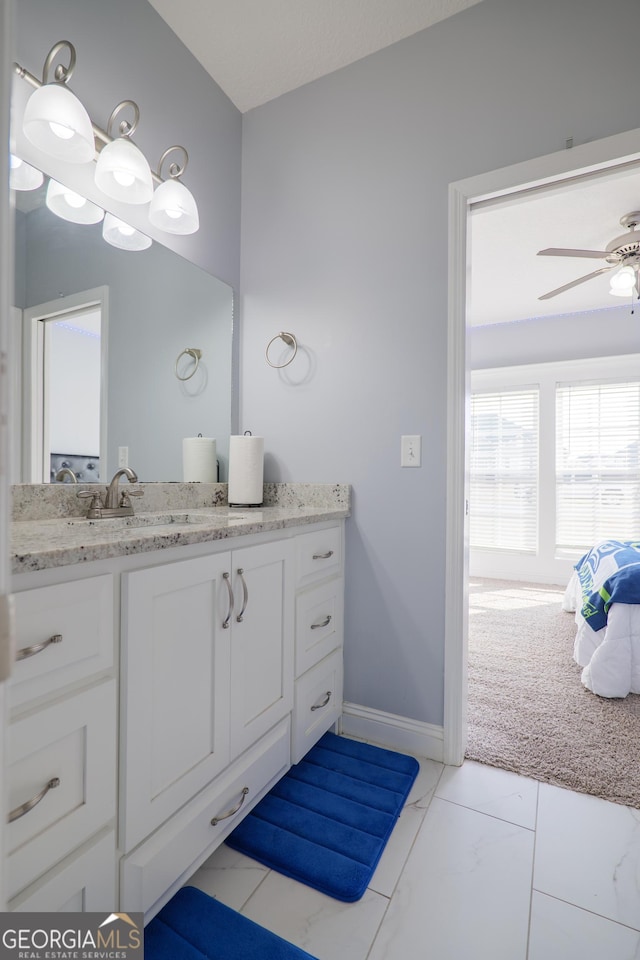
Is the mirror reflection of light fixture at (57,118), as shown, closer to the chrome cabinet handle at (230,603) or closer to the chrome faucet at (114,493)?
the chrome faucet at (114,493)

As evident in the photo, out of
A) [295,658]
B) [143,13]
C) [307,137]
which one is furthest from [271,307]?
[295,658]

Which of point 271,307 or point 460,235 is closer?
point 460,235

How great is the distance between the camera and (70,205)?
1.45 metres

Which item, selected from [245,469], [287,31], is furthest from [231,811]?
[287,31]

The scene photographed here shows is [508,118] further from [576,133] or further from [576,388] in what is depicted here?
[576,388]

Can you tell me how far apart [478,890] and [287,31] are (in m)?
2.92

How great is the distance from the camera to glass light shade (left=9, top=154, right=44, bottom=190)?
1304 millimetres

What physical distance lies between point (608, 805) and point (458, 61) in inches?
104

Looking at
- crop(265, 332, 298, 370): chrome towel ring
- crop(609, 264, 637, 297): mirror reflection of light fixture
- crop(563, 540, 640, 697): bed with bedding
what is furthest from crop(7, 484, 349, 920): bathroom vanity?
crop(609, 264, 637, 297): mirror reflection of light fixture

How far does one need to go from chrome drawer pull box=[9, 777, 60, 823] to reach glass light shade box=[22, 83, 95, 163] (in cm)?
158

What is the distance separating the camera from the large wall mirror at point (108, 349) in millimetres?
1356

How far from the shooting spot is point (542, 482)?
4863 mm

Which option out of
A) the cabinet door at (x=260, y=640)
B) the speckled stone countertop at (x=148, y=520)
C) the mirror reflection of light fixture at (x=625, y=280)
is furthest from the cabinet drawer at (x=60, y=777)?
the mirror reflection of light fixture at (x=625, y=280)

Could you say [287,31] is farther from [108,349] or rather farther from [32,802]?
[32,802]
